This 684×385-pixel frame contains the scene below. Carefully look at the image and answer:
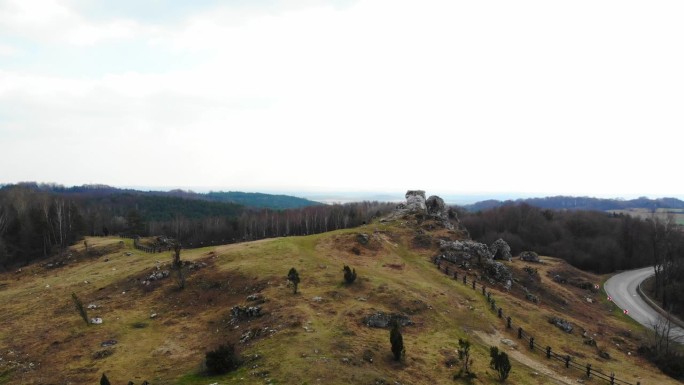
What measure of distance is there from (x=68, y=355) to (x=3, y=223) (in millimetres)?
89667

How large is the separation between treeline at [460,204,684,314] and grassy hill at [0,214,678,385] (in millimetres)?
44288

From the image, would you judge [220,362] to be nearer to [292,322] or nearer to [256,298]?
[292,322]

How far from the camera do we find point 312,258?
58.9m

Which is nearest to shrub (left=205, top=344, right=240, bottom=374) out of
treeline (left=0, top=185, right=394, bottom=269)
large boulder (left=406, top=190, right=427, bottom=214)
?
large boulder (left=406, top=190, right=427, bottom=214)

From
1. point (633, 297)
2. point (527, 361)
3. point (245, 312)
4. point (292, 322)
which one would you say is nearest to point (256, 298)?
point (245, 312)

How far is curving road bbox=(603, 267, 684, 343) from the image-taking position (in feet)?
210

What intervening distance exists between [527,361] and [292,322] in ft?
77.4

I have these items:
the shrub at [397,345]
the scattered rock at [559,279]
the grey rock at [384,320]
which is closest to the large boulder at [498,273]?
the scattered rock at [559,279]

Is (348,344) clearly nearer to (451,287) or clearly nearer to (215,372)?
(215,372)

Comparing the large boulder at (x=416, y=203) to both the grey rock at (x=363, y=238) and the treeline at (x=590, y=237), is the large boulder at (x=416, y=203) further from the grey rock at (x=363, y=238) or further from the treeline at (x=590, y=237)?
the treeline at (x=590, y=237)

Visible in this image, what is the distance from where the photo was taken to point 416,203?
93.8 metres

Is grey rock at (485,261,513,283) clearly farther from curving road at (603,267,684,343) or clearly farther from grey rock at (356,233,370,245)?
grey rock at (356,233,370,245)

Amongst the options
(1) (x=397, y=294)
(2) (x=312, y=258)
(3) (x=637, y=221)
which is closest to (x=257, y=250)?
(2) (x=312, y=258)

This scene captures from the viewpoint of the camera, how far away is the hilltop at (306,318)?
31.4 m
